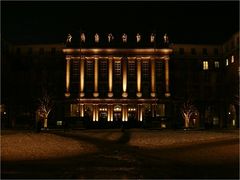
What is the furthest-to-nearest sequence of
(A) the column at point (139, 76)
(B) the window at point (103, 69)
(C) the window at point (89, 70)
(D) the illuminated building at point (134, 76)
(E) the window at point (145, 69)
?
1. (E) the window at point (145, 69)
2. (B) the window at point (103, 69)
3. (C) the window at point (89, 70)
4. (A) the column at point (139, 76)
5. (D) the illuminated building at point (134, 76)

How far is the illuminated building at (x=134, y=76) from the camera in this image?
352 feet

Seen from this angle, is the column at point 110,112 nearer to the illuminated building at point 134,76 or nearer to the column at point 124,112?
the illuminated building at point 134,76

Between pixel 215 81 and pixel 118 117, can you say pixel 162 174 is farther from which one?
pixel 215 81

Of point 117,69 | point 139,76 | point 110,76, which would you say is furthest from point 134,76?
point 110,76

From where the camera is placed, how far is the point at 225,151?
28.3 metres

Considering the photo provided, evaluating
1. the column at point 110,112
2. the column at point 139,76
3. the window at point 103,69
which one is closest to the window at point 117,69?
the window at point 103,69

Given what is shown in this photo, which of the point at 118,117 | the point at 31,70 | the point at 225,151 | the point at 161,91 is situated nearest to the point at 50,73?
the point at 31,70

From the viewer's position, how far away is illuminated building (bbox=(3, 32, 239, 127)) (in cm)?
10744

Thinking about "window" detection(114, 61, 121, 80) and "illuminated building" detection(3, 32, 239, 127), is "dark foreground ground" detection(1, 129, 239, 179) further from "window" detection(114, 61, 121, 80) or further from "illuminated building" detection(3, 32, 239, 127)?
"window" detection(114, 61, 121, 80)

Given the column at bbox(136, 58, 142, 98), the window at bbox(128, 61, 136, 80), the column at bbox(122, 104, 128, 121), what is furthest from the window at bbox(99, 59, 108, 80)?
the column at bbox(122, 104, 128, 121)

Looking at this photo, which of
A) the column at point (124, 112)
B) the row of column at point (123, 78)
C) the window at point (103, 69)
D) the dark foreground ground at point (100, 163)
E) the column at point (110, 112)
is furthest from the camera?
the window at point (103, 69)

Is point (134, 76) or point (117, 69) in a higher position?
point (117, 69)

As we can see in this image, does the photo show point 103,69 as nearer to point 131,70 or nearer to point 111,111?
point 131,70

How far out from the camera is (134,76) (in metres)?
112
